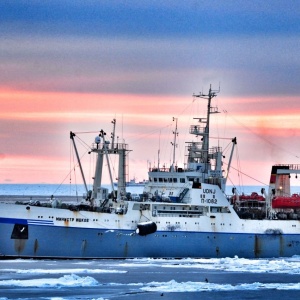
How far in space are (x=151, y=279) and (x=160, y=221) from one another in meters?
10.3

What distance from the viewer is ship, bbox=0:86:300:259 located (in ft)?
204

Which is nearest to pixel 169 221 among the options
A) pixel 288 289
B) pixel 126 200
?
pixel 126 200

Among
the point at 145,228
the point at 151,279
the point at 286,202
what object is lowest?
the point at 151,279

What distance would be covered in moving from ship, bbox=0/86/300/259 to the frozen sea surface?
1033 millimetres

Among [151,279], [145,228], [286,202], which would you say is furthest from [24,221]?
[286,202]

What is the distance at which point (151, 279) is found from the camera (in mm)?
54062

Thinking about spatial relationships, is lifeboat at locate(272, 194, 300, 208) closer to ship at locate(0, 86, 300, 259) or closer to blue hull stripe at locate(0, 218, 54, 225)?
ship at locate(0, 86, 300, 259)

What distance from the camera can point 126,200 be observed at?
213 ft

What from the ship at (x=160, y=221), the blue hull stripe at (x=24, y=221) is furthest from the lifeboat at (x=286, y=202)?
the blue hull stripe at (x=24, y=221)

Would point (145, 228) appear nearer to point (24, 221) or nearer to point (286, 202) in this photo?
point (24, 221)

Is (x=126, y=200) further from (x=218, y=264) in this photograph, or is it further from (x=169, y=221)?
(x=218, y=264)

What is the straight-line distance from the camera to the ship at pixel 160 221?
62062 millimetres

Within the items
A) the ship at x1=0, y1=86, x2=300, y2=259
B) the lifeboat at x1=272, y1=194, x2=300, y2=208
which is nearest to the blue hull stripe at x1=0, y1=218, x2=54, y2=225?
the ship at x1=0, y1=86, x2=300, y2=259

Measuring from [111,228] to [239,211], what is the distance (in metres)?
9.54
